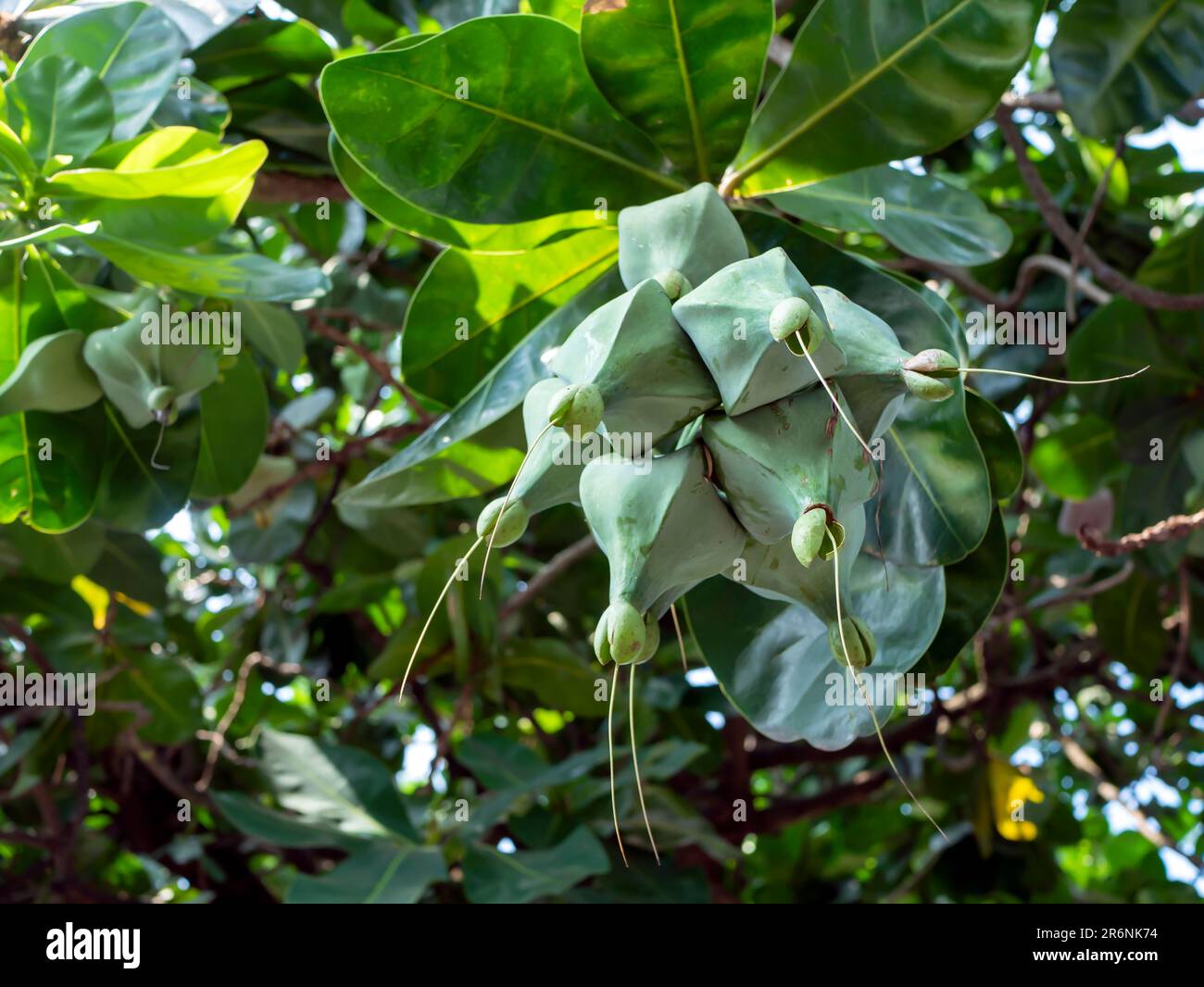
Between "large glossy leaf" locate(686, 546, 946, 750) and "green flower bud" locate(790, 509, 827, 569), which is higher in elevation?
"green flower bud" locate(790, 509, 827, 569)

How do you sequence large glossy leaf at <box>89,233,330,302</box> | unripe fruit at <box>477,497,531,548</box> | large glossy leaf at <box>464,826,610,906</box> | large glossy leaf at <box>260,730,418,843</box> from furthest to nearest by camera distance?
large glossy leaf at <box>260,730,418,843</box> < large glossy leaf at <box>464,826,610,906</box> < large glossy leaf at <box>89,233,330,302</box> < unripe fruit at <box>477,497,531,548</box>

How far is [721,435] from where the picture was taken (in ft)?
2.70

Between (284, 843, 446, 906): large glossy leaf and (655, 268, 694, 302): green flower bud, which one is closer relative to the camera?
(655, 268, 694, 302): green flower bud

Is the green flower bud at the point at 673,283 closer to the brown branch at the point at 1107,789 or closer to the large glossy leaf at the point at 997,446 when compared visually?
the large glossy leaf at the point at 997,446

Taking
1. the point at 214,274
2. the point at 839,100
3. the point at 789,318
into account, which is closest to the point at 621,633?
the point at 789,318

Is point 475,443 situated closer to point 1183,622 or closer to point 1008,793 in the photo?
point 1183,622

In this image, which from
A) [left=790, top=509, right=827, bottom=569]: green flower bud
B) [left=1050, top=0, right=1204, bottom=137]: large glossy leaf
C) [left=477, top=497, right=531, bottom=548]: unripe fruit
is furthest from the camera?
[left=1050, top=0, right=1204, bottom=137]: large glossy leaf

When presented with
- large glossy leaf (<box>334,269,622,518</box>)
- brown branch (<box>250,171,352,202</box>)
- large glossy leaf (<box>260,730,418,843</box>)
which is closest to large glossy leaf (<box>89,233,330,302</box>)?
large glossy leaf (<box>334,269,622,518</box>)

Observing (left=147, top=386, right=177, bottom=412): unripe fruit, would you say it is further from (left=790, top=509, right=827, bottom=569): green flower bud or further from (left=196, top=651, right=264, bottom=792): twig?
(left=196, top=651, right=264, bottom=792): twig

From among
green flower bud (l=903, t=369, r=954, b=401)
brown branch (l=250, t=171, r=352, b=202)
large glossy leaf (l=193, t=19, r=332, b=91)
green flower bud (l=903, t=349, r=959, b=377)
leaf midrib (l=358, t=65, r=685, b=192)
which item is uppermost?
large glossy leaf (l=193, t=19, r=332, b=91)

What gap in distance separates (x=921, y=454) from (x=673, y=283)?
0.98 ft

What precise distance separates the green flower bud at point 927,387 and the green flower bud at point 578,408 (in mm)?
201

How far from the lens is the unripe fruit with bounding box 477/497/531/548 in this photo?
83 cm

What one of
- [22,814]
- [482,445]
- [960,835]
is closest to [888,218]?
[482,445]
